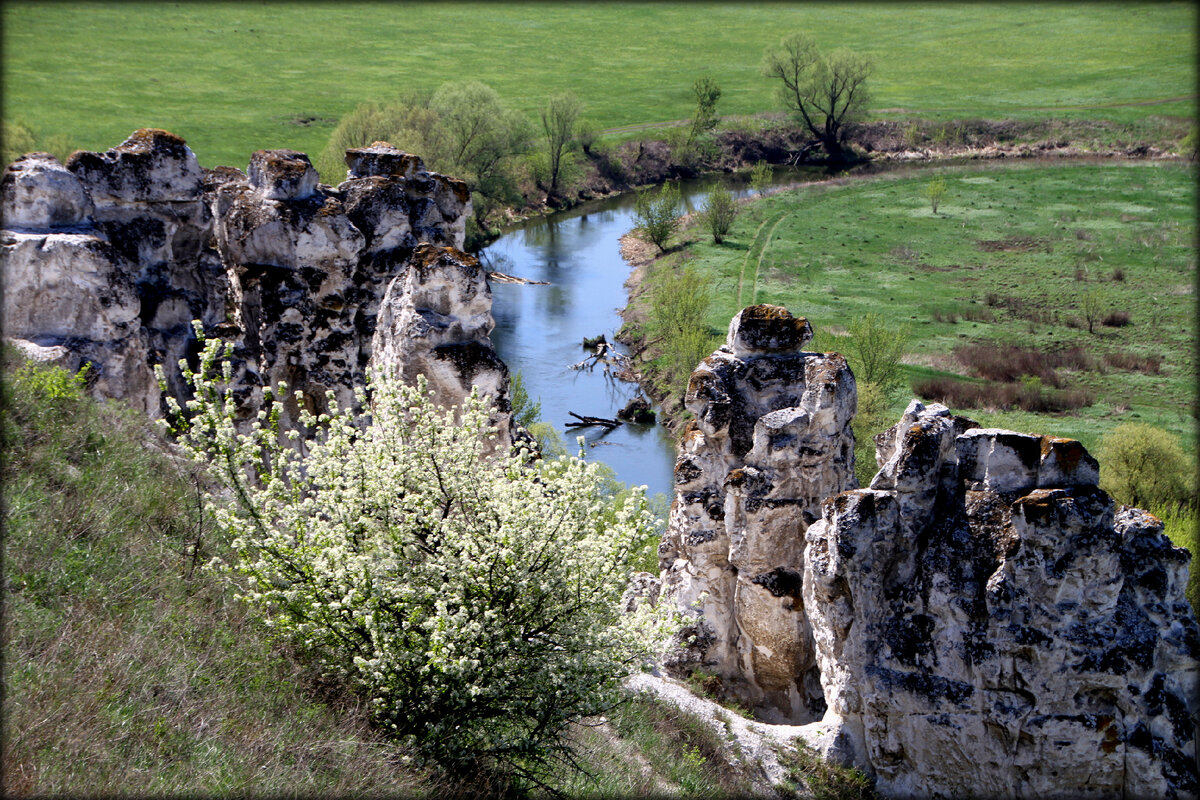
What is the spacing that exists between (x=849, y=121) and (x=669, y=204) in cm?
3949

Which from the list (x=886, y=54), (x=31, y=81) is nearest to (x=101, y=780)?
(x=31, y=81)

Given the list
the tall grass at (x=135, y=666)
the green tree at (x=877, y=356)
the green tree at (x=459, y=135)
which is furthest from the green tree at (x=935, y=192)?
the tall grass at (x=135, y=666)

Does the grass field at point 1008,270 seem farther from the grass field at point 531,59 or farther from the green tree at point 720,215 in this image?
the grass field at point 531,59

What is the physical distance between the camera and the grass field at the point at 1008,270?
5406 cm

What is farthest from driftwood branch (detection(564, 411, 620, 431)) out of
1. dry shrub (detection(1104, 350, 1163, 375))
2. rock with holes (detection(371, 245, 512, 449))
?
rock with holes (detection(371, 245, 512, 449))

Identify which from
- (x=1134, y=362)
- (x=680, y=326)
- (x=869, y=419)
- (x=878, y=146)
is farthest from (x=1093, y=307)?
(x=878, y=146)

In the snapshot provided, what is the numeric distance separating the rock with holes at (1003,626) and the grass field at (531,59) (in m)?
78.5

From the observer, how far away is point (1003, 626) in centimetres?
1282

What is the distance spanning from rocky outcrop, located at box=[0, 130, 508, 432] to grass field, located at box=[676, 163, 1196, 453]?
34.9 m

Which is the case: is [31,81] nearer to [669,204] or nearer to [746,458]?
[669,204]

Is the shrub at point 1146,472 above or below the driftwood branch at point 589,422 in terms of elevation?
above

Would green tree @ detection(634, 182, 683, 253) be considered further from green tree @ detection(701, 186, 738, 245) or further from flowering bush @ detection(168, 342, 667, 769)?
flowering bush @ detection(168, 342, 667, 769)

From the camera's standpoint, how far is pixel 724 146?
105812mm

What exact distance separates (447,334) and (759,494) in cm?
539
